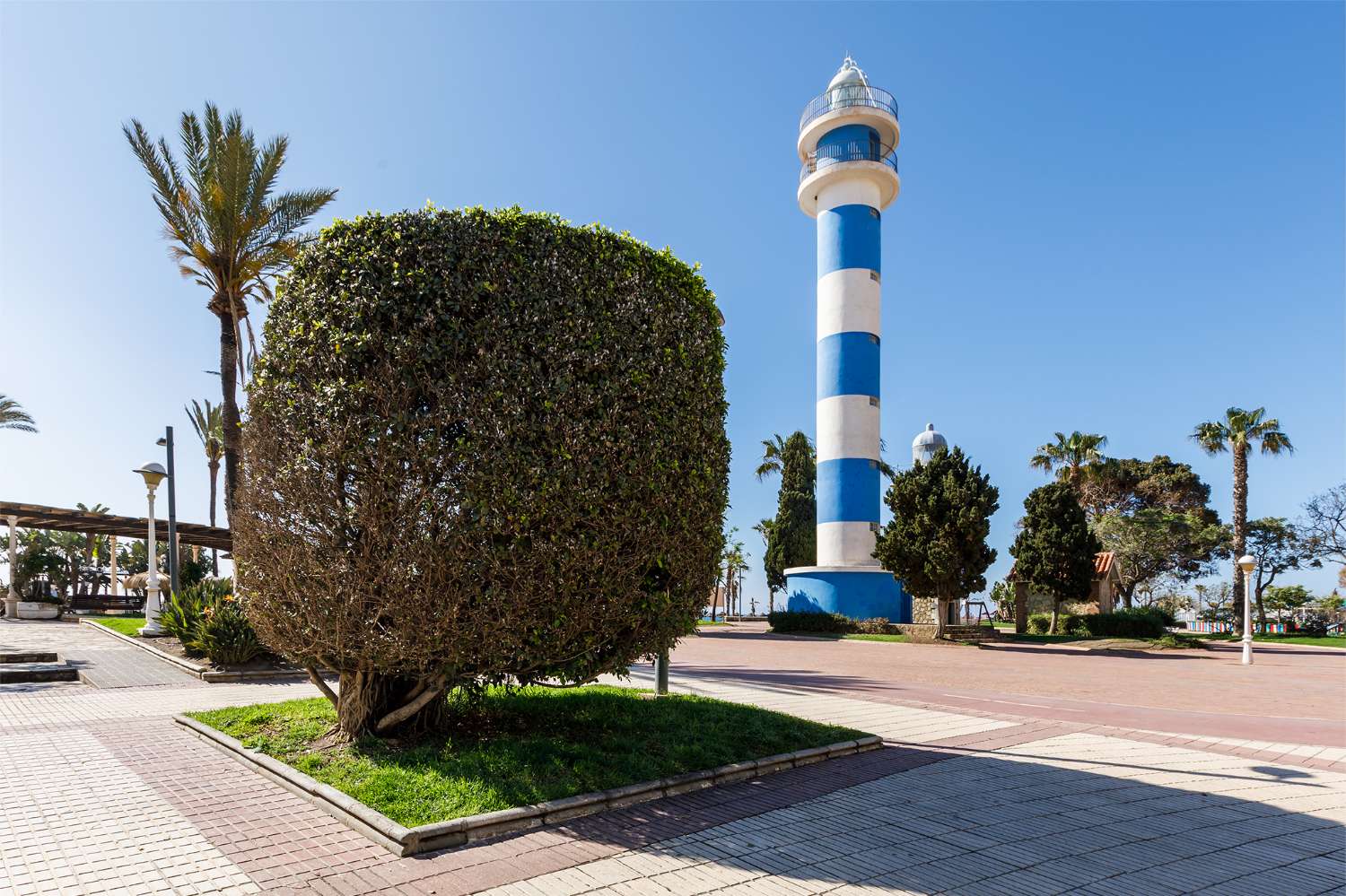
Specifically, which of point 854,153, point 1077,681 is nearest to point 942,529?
point 1077,681

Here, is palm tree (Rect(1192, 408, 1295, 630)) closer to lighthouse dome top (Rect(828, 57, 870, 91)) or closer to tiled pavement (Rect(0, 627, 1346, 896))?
lighthouse dome top (Rect(828, 57, 870, 91))

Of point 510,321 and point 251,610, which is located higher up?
point 510,321

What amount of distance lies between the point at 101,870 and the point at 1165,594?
61.7m

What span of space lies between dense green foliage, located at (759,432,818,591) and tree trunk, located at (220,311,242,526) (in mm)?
32145

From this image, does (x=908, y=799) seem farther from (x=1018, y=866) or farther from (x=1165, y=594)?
(x=1165, y=594)

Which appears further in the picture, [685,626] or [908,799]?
[685,626]

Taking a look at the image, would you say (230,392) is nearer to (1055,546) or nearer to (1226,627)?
(1055,546)

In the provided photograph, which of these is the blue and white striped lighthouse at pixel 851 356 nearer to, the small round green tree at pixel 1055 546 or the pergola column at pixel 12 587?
the small round green tree at pixel 1055 546

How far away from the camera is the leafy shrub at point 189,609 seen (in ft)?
47.0

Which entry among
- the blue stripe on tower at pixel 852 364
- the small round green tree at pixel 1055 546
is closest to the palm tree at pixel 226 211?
the blue stripe on tower at pixel 852 364

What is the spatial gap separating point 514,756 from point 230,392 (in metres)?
14.1

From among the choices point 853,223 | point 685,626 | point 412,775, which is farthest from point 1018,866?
point 853,223

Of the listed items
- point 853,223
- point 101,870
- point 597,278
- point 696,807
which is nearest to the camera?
point 101,870

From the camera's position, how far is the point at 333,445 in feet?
19.3
